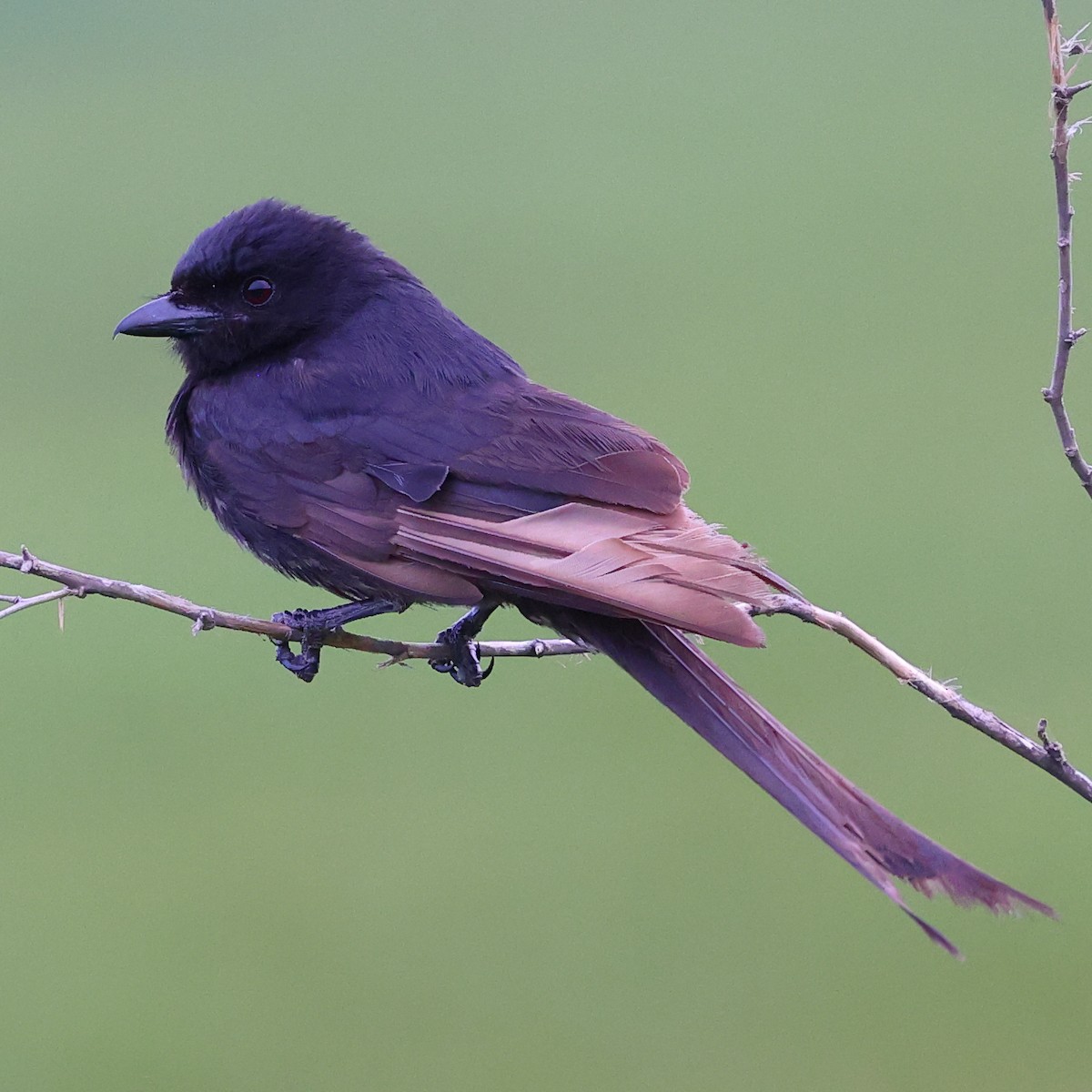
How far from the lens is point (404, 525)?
281cm

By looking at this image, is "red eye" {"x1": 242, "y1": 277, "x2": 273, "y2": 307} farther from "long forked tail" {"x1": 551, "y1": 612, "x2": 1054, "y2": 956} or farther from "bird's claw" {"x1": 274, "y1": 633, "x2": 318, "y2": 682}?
"long forked tail" {"x1": 551, "y1": 612, "x2": 1054, "y2": 956}

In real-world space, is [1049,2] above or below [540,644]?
above

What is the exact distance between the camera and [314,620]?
2.89 m

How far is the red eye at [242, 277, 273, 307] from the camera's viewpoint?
3.39 metres

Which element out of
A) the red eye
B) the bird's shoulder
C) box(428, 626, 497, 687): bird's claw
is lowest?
box(428, 626, 497, 687): bird's claw

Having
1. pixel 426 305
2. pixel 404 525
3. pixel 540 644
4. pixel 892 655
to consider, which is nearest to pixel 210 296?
pixel 426 305

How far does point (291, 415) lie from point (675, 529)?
979 millimetres

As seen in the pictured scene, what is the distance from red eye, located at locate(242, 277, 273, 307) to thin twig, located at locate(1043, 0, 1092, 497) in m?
2.03

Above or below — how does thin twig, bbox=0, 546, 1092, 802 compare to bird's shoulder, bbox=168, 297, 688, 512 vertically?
below

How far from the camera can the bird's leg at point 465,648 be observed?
3.15 m

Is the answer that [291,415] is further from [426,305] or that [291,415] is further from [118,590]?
[118,590]

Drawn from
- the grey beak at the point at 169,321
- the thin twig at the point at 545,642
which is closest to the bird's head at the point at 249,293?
the grey beak at the point at 169,321

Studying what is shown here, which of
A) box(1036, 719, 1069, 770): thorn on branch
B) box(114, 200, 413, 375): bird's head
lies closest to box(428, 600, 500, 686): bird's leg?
box(114, 200, 413, 375): bird's head

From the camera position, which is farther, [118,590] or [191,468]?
[191,468]
